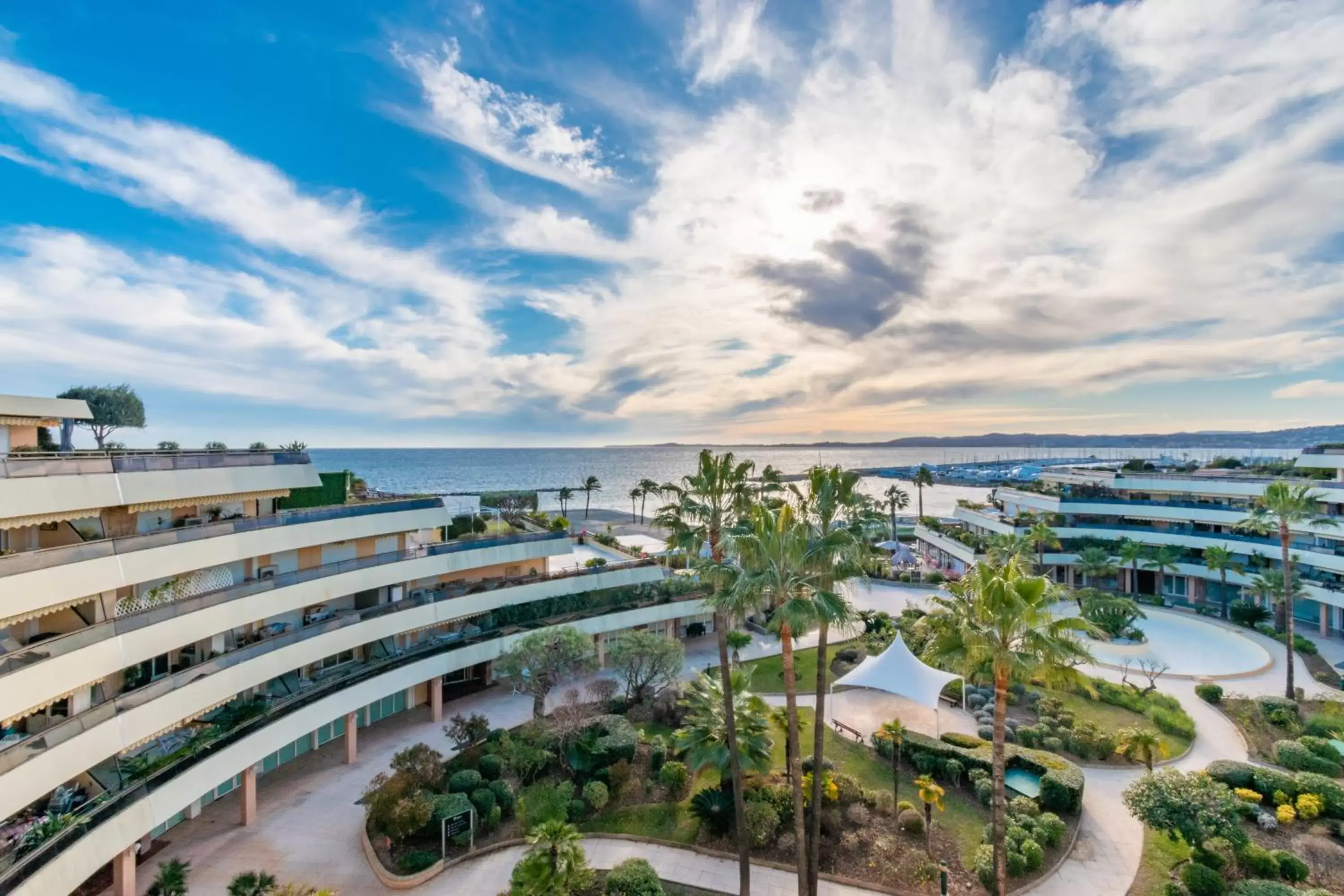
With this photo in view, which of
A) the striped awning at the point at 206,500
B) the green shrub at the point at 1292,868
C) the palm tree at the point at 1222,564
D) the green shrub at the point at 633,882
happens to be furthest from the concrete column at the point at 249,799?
the palm tree at the point at 1222,564

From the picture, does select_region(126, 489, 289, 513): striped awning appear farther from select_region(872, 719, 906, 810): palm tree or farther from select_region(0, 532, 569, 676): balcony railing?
select_region(872, 719, 906, 810): palm tree

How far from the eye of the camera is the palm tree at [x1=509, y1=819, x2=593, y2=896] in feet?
49.5

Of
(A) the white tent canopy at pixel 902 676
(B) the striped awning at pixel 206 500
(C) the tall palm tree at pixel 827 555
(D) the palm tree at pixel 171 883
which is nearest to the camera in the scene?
(C) the tall palm tree at pixel 827 555

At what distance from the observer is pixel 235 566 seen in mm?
25078

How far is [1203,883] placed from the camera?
1630cm

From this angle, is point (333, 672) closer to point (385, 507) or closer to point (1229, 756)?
point (385, 507)

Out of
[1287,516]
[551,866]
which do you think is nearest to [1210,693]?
[1287,516]

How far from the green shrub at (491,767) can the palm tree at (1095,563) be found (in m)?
46.6

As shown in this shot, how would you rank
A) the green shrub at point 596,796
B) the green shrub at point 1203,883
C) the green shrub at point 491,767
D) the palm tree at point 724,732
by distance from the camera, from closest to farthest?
the green shrub at point 1203,883 < the palm tree at point 724,732 < the green shrub at point 596,796 < the green shrub at point 491,767

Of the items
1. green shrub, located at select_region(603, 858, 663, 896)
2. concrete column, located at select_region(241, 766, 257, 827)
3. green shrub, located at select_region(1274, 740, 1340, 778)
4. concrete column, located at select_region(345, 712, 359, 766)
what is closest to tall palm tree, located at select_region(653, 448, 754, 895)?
green shrub, located at select_region(603, 858, 663, 896)

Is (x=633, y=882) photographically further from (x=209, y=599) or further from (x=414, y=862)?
(x=209, y=599)

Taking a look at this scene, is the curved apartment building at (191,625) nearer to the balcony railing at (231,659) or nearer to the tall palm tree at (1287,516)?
the balcony railing at (231,659)

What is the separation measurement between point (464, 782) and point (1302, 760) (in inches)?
1179

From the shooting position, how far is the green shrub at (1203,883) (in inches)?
639
